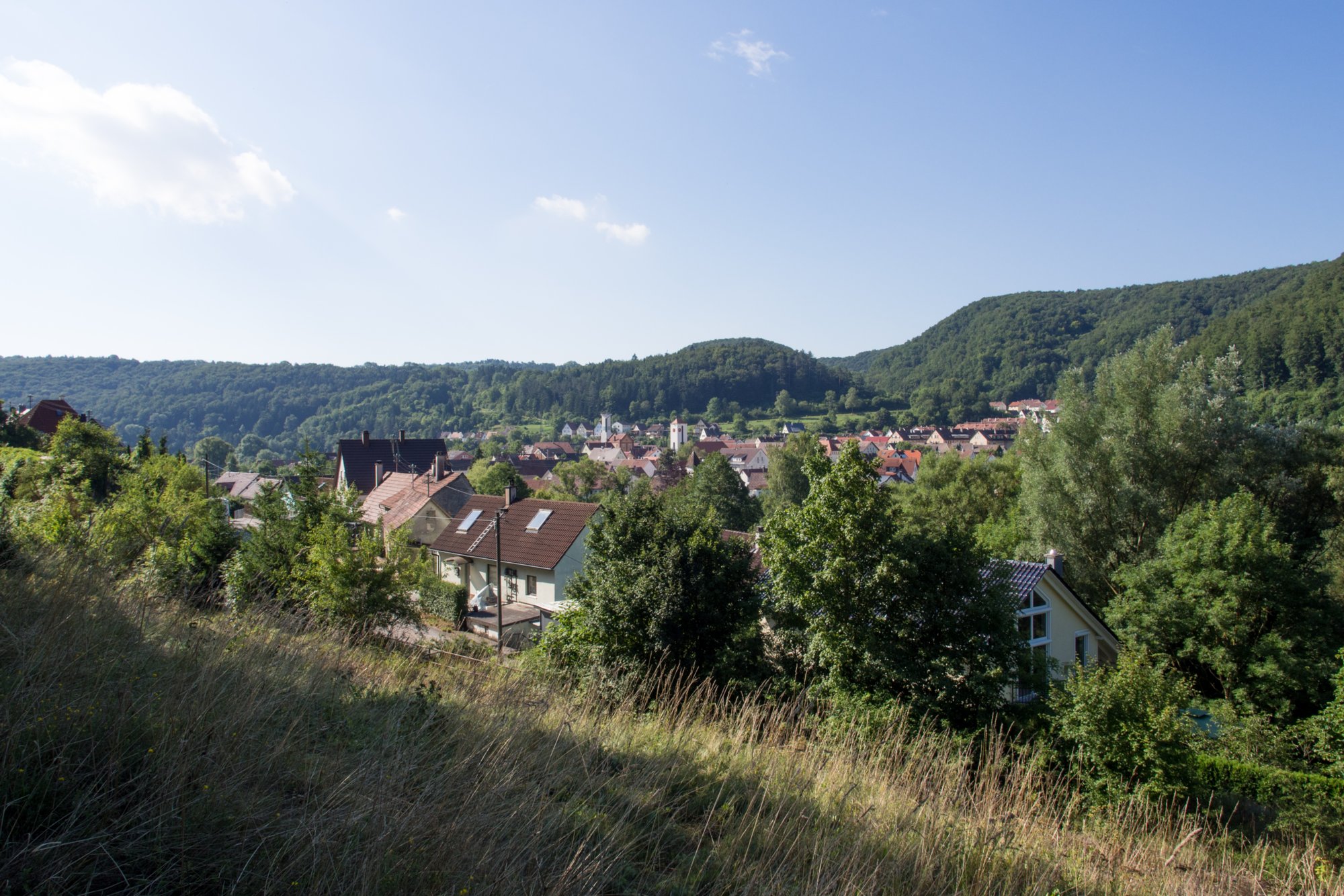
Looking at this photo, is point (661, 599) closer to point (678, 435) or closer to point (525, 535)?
point (525, 535)

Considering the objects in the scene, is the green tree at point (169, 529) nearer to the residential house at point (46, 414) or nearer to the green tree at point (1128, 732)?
the green tree at point (1128, 732)

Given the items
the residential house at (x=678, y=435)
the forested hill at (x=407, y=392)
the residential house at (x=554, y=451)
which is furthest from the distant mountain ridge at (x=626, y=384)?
the residential house at (x=554, y=451)

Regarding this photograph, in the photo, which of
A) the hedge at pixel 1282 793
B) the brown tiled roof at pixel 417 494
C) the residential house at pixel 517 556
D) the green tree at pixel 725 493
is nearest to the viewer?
the hedge at pixel 1282 793

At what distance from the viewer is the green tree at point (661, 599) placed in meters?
12.4

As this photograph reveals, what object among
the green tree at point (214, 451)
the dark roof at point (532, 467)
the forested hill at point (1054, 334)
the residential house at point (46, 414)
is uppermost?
the forested hill at point (1054, 334)

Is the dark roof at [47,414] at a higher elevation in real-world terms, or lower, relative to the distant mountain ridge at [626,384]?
lower

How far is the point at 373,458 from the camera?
5284 cm

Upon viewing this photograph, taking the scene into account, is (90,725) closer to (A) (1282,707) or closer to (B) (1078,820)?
(B) (1078,820)

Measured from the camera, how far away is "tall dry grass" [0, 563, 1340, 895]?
2.48m

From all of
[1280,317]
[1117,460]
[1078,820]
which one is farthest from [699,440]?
[1078,820]

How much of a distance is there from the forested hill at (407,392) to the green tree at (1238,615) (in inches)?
5729

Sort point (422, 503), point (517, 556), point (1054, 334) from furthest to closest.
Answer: point (1054, 334) → point (422, 503) → point (517, 556)

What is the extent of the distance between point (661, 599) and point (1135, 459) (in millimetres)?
18139

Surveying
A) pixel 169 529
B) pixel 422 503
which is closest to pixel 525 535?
pixel 422 503
